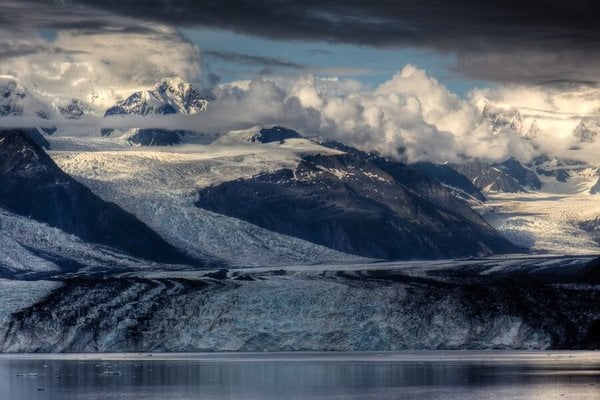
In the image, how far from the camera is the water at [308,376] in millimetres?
97250

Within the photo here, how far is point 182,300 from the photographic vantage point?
149000mm

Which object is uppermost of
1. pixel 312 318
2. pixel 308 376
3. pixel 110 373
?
pixel 308 376

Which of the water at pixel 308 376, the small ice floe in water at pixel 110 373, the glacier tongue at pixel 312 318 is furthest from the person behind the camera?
the glacier tongue at pixel 312 318

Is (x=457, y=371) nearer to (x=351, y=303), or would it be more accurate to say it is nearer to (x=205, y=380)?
(x=205, y=380)

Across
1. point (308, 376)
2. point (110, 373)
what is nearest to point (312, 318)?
point (110, 373)

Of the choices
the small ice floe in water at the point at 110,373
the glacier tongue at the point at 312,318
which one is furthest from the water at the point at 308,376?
the glacier tongue at the point at 312,318

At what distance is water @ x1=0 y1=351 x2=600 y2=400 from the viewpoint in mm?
97250

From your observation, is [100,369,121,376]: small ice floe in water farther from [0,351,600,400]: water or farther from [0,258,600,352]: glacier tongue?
[0,258,600,352]: glacier tongue

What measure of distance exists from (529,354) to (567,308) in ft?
39.8

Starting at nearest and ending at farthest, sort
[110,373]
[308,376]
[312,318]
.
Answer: [308,376], [110,373], [312,318]

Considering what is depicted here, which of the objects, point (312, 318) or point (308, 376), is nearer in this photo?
point (308, 376)

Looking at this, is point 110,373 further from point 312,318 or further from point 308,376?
point 312,318

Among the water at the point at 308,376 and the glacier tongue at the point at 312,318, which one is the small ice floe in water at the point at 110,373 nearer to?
the water at the point at 308,376

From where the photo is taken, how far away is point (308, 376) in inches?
4355
